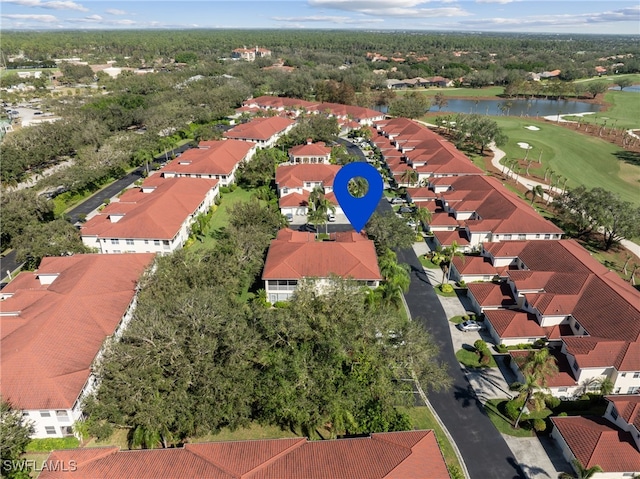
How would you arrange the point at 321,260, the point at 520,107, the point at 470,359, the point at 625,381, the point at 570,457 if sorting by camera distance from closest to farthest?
the point at 570,457 → the point at 625,381 → the point at 470,359 → the point at 321,260 → the point at 520,107

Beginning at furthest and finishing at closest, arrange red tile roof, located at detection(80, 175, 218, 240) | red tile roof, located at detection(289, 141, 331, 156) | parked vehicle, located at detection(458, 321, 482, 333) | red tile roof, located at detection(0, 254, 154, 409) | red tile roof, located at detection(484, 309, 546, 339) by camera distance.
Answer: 1. red tile roof, located at detection(289, 141, 331, 156)
2. red tile roof, located at detection(80, 175, 218, 240)
3. parked vehicle, located at detection(458, 321, 482, 333)
4. red tile roof, located at detection(484, 309, 546, 339)
5. red tile roof, located at detection(0, 254, 154, 409)

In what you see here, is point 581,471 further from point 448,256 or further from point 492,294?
point 448,256

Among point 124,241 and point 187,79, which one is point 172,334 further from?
point 187,79

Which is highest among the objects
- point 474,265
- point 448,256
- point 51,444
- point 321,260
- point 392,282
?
point 392,282

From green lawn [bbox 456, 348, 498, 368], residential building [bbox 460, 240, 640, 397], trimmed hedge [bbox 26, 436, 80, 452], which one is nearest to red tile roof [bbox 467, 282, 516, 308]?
residential building [bbox 460, 240, 640, 397]

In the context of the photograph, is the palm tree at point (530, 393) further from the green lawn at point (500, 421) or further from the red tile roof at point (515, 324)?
the red tile roof at point (515, 324)

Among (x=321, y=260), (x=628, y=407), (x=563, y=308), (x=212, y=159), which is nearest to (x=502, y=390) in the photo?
(x=628, y=407)

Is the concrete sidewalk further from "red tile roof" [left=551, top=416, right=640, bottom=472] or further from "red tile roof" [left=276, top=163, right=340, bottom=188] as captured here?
"red tile roof" [left=276, top=163, right=340, bottom=188]
